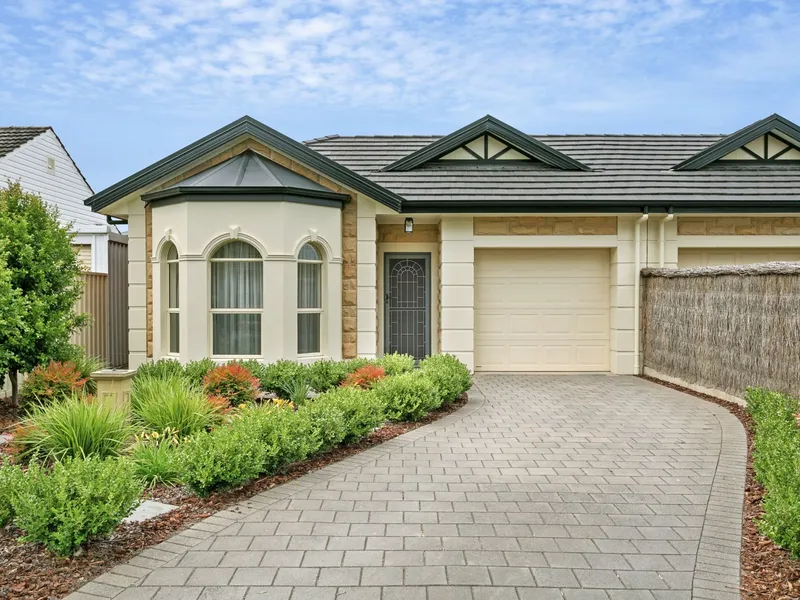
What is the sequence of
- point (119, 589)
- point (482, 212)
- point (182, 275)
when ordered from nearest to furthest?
point (119, 589) < point (182, 275) < point (482, 212)

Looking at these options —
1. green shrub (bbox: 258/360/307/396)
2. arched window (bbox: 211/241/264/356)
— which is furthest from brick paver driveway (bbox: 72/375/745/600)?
arched window (bbox: 211/241/264/356)

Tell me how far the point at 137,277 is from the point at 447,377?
20.4ft

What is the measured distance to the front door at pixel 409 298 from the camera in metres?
13.6

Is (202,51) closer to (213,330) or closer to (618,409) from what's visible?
(213,330)

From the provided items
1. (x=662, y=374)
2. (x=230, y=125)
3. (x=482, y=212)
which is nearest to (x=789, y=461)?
(x=662, y=374)

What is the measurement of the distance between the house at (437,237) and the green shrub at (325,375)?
0.98 metres

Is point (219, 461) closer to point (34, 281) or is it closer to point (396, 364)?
point (396, 364)

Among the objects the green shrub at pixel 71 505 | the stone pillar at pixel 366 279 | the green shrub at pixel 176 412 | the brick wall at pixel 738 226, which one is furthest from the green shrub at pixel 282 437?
the brick wall at pixel 738 226

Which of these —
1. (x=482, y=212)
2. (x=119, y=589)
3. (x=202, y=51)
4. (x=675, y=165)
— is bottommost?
(x=119, y=589)

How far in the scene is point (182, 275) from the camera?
35.5 feet

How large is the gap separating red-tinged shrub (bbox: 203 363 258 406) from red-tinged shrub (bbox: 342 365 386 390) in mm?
1288

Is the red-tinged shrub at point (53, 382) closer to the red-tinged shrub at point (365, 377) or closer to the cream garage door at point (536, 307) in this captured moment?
the red-tinged shrub at point (365, 377)

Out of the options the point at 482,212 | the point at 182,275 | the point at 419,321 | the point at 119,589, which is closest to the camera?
the point at 119,589

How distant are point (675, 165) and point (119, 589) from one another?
13439mm
